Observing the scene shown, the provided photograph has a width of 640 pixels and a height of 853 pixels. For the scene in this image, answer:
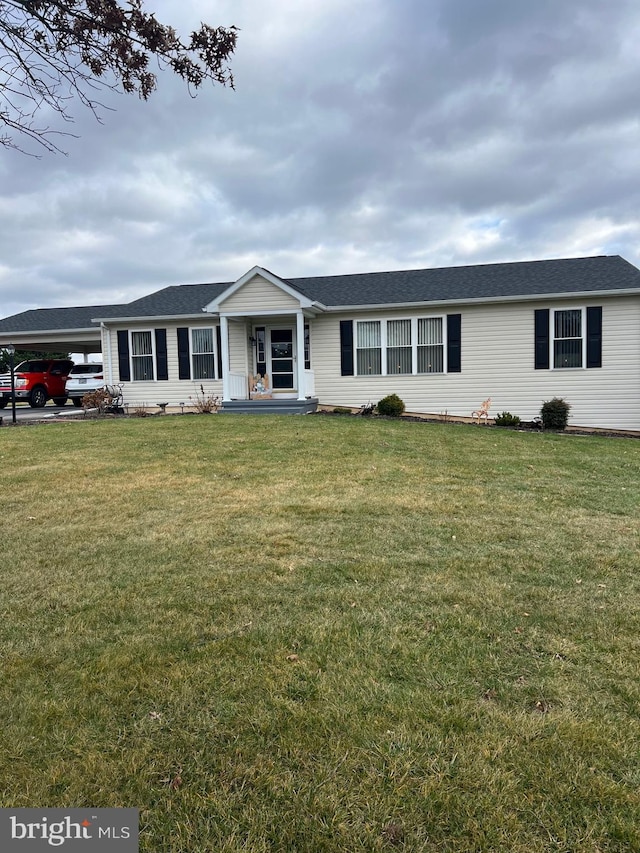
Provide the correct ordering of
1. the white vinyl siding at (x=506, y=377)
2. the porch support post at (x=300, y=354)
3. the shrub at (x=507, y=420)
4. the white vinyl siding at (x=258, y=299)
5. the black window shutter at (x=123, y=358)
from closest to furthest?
the shrub at (x=507, y=420) < the white vinyl siding at (x=506, y=377) < the porch support post at (x=300, y=354) < the white vinyl siding at (x=258, y=299) < the black window shutter at (x=123, y=358)

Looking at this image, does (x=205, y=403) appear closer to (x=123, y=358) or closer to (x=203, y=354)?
(x=203, y=354)

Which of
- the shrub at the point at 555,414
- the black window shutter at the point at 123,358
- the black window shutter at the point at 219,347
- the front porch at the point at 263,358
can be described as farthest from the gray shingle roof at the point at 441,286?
the shrub at the point at 555,414

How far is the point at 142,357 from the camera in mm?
16562

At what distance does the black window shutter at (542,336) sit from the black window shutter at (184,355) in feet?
33.8

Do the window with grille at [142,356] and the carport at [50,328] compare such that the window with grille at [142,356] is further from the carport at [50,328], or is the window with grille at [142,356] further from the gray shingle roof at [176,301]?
the carport at [50,328]

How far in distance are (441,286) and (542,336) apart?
3273 millimetres

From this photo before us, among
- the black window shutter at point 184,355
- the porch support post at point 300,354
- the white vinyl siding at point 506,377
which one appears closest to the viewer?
the white vinyl siding at point 506,377

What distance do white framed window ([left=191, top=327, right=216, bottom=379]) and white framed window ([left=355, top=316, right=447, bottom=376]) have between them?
4.55 metres

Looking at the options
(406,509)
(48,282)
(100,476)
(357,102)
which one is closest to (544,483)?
(406,509)

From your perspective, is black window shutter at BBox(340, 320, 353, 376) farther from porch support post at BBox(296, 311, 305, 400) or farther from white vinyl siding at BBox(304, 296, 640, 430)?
porch support post at BBox(296, 311, 305, 400)

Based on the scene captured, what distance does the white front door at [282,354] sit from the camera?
52.8 ft

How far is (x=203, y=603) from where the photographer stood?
3.28 m

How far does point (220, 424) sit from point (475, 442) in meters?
5.58

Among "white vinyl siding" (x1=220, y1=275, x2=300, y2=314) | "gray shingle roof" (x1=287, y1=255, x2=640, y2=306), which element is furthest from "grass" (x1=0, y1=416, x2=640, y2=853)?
"gray shingle roof" (x1=287, y1=255, x2=640, y2=306)
